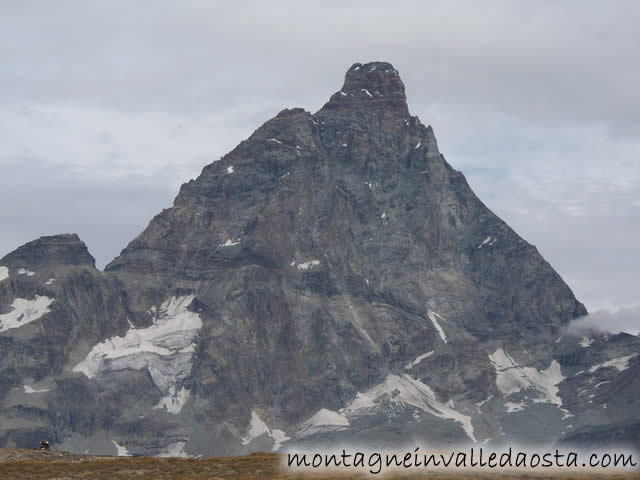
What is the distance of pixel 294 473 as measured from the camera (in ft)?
517

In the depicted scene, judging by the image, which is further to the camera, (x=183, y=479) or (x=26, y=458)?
(x=26, y=458)

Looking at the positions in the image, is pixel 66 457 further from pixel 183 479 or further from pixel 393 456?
pixel 393 456

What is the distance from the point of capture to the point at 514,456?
558ft

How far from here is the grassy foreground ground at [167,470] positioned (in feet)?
506

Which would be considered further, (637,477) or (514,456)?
(514,456)

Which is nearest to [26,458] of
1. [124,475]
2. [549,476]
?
[124,475]

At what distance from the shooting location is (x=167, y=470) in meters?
166

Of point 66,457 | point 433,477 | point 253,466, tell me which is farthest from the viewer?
point 66,457

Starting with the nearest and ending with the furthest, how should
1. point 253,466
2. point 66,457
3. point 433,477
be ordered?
point 433,477, point 253,466, point 66,457

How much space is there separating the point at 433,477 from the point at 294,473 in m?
17.2

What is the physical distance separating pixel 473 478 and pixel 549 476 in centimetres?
943

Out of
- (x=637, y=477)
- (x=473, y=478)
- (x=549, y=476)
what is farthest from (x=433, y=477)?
(x=637, y=477)

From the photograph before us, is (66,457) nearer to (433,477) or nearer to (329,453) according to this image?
(329,453)

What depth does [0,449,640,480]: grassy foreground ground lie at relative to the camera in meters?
154
